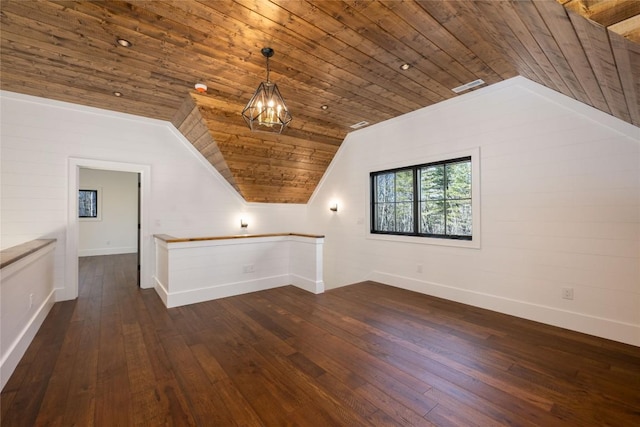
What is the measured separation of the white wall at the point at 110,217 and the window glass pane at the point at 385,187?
7.85 metres

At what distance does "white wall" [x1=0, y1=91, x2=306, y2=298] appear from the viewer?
3.93 metres

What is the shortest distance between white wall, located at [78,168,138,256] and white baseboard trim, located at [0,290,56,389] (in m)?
5.97

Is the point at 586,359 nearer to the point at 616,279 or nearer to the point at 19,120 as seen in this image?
the point at 616,279

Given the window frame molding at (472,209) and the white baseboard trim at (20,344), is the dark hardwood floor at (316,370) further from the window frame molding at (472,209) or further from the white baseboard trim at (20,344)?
the window frame molding at (472,209)

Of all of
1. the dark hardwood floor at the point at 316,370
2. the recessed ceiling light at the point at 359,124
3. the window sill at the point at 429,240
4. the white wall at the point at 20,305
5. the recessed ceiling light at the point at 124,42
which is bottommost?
the dark hardwood floor at the point at 316,370

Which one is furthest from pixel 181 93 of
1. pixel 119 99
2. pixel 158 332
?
pixel 158 332

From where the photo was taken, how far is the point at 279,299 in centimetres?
416

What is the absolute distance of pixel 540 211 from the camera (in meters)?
3.35

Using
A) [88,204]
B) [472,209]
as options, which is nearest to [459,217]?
[472,209]

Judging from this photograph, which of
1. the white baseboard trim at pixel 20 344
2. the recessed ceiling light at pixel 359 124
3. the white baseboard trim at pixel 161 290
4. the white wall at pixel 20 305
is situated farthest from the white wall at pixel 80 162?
the recessed ceiling light at pixel 359 124

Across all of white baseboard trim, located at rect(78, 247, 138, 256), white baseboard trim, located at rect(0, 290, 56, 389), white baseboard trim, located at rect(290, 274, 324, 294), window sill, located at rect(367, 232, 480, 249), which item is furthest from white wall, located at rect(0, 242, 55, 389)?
white baseboard trim, located at rect(78, 247, 138, 256)

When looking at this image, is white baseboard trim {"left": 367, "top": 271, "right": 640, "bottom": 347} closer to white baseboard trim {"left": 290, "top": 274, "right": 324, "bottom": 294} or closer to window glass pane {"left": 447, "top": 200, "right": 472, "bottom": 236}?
window glass pane {"left": 447, "top": 200, "right": 472, "bottom": 236}

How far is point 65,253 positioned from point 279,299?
3305 mm

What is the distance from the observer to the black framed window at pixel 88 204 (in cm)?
850
